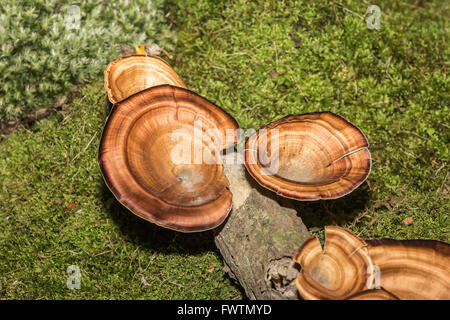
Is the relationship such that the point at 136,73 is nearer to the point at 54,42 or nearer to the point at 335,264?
the point at 54,42

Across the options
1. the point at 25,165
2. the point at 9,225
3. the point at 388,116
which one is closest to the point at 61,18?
the point at 25,165

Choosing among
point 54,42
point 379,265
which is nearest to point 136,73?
point 54,42

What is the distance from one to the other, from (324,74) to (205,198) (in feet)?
9.42

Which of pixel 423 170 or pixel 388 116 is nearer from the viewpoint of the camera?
pixel 423 170

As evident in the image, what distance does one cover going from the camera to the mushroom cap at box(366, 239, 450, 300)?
9.60 ft

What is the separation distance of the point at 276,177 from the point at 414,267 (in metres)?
1.35

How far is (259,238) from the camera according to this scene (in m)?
3.30

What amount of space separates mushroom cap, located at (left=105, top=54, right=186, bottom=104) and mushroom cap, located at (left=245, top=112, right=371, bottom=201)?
4.84 ft

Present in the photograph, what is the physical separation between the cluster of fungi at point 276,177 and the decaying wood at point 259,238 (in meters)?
0.23

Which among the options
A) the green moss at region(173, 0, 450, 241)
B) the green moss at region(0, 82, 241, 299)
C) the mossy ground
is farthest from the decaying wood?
the green moss at region(173, 0, 450, 241)

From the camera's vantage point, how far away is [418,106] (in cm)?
495
